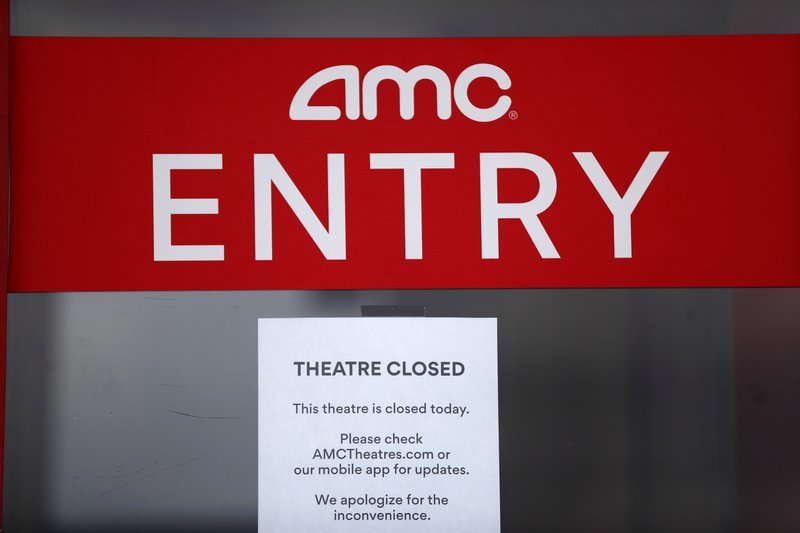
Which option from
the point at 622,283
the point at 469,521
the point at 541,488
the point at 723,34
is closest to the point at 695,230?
the point at 622,283

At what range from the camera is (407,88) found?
112 cm

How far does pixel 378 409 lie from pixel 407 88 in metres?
0.58

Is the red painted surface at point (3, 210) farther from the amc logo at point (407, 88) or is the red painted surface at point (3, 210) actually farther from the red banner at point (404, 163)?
the amc logo at point (407, 88)

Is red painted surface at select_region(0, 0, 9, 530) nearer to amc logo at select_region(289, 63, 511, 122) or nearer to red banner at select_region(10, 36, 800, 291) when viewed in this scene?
red banner at select_region(10, 36, 800, 291)

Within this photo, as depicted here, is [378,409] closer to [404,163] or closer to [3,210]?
[404,163]

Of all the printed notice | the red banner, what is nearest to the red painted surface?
the red banner

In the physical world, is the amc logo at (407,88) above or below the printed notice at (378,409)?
above

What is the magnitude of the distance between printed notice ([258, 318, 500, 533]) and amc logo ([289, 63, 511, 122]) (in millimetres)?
372

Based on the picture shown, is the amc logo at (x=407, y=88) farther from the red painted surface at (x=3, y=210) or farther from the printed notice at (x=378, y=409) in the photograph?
the red painted surface at (x=3, y=210)

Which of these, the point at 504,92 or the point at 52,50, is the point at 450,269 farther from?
the point at 52,50

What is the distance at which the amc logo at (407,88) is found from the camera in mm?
1115

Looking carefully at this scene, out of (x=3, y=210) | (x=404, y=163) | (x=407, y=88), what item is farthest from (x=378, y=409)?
(x=3, y=210)

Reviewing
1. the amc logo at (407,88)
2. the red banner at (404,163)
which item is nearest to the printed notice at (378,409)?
the red banner at (404,163)

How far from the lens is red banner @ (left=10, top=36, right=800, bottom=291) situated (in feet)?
3.60
